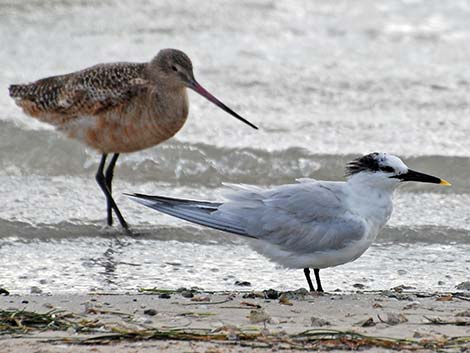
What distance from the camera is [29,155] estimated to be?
31.1 feet

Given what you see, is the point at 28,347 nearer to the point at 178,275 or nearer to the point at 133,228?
the point at 178,275

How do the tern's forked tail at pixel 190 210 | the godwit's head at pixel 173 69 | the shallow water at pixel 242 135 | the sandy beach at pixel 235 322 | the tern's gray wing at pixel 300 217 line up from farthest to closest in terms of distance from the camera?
the godwit's head at pixel 173 69 < the shallow water at pixel 242 135 < the tern's forked tail at pixel 190 210 < the tern's gray wing at pixel 300 217 < the sandy beach at pixel 235 322

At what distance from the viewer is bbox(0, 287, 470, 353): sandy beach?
15.9 feet

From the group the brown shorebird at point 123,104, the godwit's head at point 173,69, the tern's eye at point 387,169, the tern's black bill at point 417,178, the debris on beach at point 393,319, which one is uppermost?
the godwit's head at point 173,69

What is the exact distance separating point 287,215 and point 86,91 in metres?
2.15

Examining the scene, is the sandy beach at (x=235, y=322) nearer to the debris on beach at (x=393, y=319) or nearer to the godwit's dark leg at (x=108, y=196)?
the debris on beach at (x=393, y=319)

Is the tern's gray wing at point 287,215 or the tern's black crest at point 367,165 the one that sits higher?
the tern's black crest at point 367,165

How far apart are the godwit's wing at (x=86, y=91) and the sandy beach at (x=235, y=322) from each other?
212 centimetres

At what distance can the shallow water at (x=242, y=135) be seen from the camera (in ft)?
22.9

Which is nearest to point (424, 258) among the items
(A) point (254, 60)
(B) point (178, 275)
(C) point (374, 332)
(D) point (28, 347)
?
(B) point (178, 275)

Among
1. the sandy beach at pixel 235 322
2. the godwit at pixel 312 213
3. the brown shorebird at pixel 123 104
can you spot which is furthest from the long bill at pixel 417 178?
the brown shorebird at pixel 123 104

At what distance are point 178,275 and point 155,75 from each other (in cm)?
176

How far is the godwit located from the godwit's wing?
5.19 ft

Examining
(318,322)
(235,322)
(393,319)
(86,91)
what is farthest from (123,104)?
(393,319)
